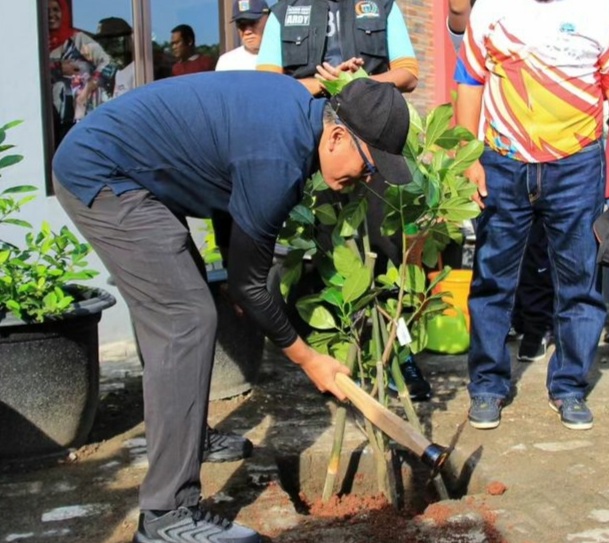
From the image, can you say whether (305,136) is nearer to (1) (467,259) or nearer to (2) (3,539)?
(2) (3,539)

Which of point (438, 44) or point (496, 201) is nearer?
point (496, 201)

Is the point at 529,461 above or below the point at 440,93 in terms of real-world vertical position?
below

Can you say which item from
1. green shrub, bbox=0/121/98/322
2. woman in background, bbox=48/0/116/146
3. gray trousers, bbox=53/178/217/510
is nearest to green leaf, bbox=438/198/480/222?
gray trousers, bbox=53/178/217/510

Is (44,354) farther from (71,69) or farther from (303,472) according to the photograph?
(71,69)

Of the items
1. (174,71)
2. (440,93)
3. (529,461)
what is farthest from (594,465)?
(440,93)

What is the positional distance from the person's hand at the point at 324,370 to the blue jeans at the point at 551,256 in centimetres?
145

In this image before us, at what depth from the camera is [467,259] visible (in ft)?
27.4

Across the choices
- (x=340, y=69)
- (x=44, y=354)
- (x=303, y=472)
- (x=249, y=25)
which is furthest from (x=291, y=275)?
(x=249, y=25)

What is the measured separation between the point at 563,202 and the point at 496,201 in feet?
0.97

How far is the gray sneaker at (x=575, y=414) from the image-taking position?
175 inches

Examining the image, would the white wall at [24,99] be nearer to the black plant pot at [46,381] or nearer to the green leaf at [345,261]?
the black plant pot at [46,381]

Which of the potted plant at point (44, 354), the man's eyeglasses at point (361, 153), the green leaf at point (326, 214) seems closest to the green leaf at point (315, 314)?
the green leaf at point (326, 214)

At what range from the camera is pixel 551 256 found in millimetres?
4543

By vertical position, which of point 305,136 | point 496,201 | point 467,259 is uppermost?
point 305,136
